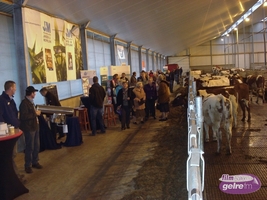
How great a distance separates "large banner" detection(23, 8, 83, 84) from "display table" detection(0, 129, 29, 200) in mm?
4166

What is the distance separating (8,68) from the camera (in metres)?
8.69

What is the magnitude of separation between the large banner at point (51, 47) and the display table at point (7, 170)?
417cm

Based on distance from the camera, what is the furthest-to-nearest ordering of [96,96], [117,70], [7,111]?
1. [117,70]
2. [96,96]
3. [7,111]

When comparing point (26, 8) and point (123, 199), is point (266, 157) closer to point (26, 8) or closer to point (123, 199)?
point (123, 199)

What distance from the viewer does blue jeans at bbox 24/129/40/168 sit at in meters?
6.66

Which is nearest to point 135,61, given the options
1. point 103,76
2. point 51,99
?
point 103,76

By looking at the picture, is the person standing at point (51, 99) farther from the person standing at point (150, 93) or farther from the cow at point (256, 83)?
the cow at point (256, 83)

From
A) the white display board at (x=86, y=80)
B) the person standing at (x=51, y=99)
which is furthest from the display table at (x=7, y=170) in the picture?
the white display board at (x=86, y=80)

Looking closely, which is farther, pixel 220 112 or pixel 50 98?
pixel 50 98
